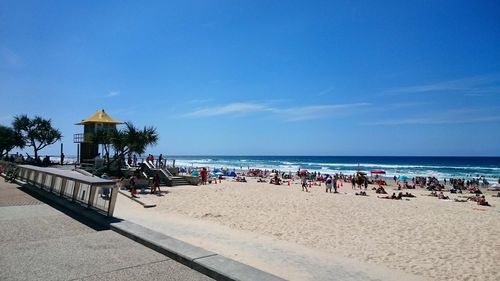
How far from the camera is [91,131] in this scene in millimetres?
27062

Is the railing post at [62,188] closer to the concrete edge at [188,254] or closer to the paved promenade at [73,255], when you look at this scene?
the paved promenade at [73,255]

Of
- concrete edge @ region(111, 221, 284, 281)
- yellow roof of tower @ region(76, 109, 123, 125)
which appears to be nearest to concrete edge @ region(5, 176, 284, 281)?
concrete edge @ region(111, 221, 284, 281)

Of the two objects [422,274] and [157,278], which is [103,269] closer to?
[157,278]

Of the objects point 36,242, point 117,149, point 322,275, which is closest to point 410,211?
point 322,275

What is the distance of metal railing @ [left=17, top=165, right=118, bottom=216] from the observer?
323 inches

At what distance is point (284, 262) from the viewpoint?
6.00 meters

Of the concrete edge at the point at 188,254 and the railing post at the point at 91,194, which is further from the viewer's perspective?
the railing post at the point at 91,194

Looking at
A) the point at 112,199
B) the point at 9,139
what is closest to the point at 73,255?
the point at 112,199

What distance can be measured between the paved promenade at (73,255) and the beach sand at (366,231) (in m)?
1.55

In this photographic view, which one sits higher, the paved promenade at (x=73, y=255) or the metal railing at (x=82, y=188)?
the metal railing at (x=82, y=188)

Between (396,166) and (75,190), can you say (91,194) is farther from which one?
(396,166)

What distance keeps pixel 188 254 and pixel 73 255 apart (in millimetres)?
1926

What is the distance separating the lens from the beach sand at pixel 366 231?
22.9 ft

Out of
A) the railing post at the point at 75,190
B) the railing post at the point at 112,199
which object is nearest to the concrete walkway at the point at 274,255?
the railing post at the point at 112,199
